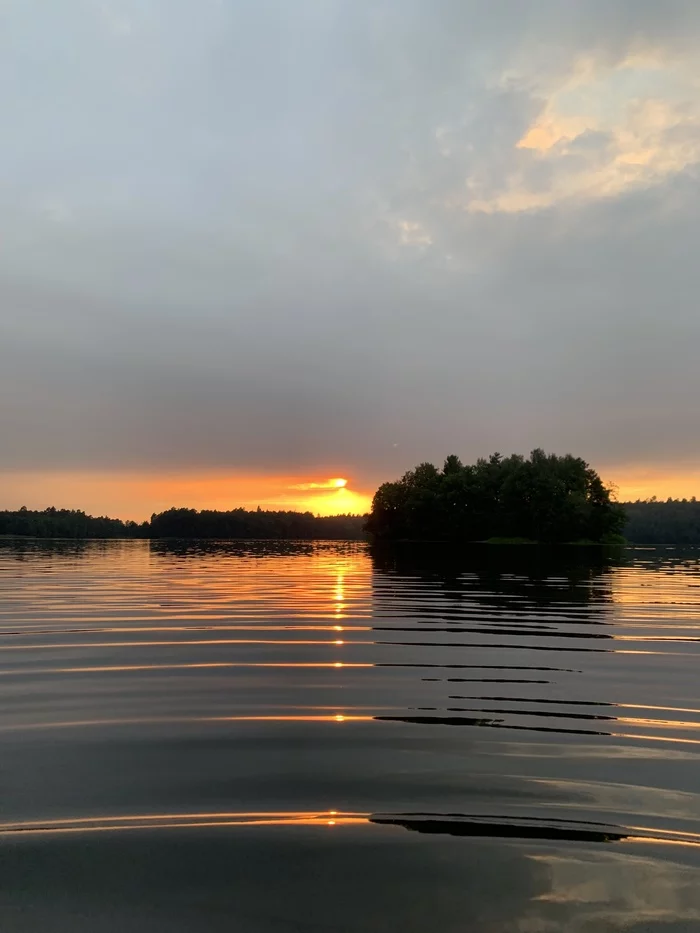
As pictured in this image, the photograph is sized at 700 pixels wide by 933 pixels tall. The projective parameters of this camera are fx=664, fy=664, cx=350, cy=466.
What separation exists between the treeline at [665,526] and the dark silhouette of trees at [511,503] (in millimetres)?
42153

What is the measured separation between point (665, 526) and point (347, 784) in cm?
19234

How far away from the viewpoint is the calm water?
14.0 feet

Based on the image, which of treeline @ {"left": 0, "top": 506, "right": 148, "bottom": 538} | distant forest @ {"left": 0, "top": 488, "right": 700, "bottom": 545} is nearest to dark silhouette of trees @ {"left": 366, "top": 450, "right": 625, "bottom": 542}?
distant forest @ {"left": 0, "top": 488, "right": 700, "bottom": 545}

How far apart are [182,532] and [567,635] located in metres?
190

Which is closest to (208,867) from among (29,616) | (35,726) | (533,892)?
(533,892)

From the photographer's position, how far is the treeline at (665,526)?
6672 inches

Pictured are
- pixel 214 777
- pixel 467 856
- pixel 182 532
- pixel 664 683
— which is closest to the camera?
pixel 467 856

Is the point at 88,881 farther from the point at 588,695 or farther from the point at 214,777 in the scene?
the point at 588,695

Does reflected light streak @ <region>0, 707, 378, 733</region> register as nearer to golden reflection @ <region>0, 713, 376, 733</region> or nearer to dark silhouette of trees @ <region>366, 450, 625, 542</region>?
golden reflection @ <region>0, 713, 376, 733</region>

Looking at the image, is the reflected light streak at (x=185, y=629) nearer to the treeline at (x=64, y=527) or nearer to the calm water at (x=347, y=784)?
the calm water at (x=347, y=784)

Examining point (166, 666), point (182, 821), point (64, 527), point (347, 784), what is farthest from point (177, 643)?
point (64, 527)

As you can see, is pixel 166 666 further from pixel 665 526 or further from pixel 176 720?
pixel 665 526

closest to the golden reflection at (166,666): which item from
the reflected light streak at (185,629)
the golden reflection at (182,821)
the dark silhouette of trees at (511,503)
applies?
the reflected light streak at (185,629)

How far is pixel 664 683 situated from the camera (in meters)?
10.8
